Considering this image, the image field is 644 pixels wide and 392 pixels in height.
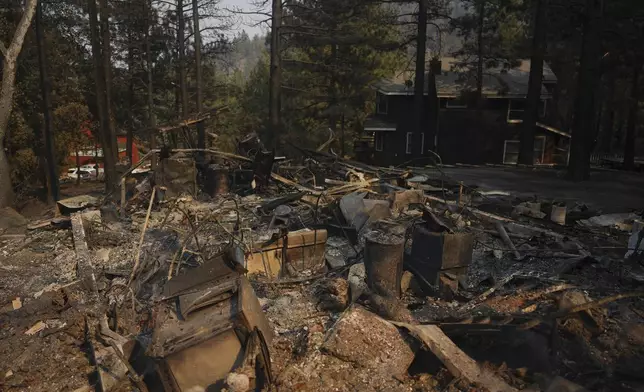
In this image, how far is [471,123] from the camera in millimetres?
28422

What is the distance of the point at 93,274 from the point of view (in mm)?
6750

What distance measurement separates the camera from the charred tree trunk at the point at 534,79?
21359 millimetres

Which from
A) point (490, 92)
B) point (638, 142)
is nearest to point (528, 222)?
point (490, 92)

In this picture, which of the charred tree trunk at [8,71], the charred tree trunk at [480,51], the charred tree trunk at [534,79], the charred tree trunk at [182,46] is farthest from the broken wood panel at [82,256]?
the charred tree trunk at [480,51]

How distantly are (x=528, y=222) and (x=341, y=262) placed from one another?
4.29 m

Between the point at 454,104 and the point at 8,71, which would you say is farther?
the point at 454,104

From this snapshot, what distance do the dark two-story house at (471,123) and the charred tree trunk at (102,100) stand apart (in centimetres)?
1546

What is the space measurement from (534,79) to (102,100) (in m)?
20.2

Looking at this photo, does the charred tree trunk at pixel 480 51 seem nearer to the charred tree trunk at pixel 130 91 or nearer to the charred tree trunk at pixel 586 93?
the charred tree trunk at pixel 586 93

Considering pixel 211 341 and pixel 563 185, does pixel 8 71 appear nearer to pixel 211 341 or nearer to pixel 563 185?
pixel 211 341

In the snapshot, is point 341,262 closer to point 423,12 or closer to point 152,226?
point 152,226

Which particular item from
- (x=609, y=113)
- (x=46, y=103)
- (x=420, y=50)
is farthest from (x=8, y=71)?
(x=609, y=113)

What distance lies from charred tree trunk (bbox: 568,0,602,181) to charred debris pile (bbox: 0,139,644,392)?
9.10 meters

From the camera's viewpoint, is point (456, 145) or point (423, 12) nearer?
point (423, 12)
